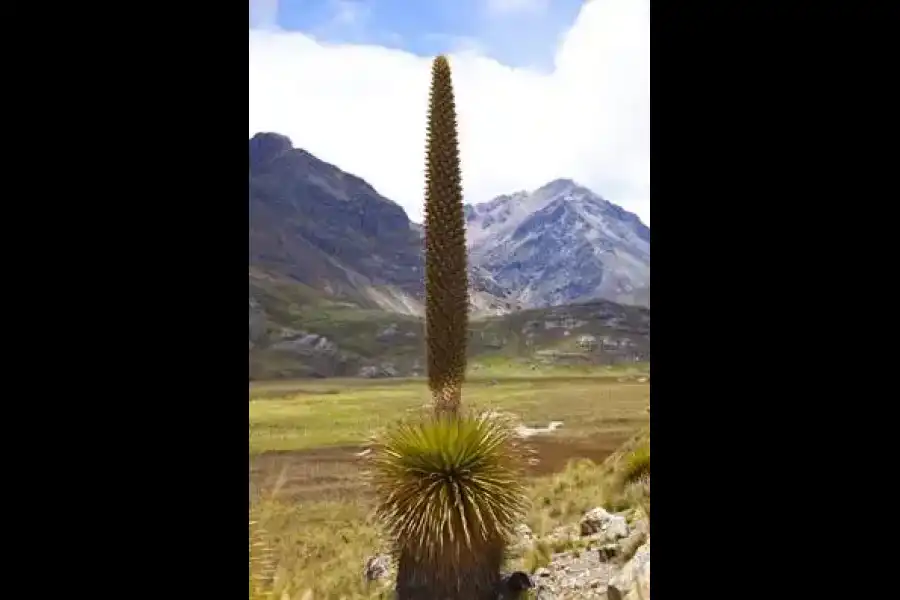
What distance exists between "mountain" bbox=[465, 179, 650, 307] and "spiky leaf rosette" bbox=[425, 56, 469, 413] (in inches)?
2931

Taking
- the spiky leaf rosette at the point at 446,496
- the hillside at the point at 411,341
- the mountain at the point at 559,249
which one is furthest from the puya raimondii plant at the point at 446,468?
the mountain at the point at 559,249

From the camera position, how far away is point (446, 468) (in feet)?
13.3

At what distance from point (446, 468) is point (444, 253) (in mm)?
1156

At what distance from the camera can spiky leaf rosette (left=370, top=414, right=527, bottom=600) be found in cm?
404

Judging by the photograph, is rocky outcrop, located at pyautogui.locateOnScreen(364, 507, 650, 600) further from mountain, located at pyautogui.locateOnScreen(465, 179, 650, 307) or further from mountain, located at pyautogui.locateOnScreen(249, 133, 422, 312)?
mountain, located at pyautogui.locateOnScreen(249, 133, 422, 312)

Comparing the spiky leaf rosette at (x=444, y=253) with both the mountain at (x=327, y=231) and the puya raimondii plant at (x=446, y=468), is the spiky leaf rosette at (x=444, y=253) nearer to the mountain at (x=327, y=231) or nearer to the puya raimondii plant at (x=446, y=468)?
the puya raimondii plant at (x=446, y=468)

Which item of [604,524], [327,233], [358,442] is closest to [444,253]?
[358,442]

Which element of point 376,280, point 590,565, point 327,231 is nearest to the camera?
point 590,565

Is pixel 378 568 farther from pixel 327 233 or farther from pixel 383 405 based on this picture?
pixel 327 233

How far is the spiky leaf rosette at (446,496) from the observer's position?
4035 millimetres

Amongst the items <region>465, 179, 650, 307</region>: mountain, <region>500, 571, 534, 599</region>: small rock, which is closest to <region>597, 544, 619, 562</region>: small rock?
<region>500, 571, 534, 599</region>: small rock
